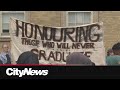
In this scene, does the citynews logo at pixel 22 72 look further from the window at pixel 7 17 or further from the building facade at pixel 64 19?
the window at pixel 7 17

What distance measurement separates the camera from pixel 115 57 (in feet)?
33.0

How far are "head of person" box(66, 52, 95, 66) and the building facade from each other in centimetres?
47

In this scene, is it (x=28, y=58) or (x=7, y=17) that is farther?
(x=7, y=17)

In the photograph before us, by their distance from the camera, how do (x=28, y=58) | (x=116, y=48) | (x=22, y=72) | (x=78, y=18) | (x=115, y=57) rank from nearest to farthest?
(x=22, y=72), (x=28, y=58), (x=115, y=57), (x=116, y=48), (x=78, y=18)

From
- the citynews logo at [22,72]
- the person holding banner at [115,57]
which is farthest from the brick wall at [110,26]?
the citynews logo at [22,72]

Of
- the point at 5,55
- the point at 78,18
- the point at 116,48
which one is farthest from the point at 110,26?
the point at 5,55

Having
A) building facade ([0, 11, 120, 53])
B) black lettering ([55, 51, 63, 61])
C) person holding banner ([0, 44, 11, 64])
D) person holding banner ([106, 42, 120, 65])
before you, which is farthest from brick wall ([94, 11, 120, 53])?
person holding banner ([0, 44, 11, 64])

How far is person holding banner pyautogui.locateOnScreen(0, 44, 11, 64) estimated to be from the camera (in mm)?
9969

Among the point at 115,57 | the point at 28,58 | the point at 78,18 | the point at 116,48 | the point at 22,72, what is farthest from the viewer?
the point at 78,18

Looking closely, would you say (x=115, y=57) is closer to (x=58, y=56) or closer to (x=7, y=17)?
(x=58, y=56)

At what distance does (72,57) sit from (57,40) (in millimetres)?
481

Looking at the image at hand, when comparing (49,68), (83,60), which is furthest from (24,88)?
(83,60)

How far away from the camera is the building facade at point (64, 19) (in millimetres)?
10047
